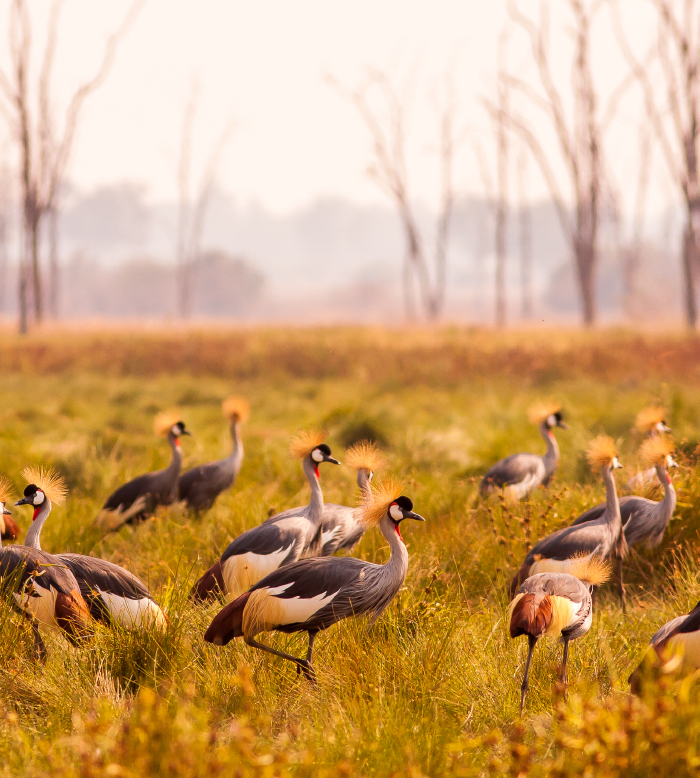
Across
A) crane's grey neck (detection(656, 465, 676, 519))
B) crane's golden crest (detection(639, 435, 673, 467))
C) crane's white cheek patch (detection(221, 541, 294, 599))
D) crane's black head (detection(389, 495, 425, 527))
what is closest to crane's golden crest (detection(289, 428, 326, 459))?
crane's white cheek patch (detection(221, 541, 294, 599))

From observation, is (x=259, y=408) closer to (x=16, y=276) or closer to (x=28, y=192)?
(x=28, y=192)

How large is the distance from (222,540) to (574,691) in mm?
2980

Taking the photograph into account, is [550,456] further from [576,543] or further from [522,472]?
[576,543]

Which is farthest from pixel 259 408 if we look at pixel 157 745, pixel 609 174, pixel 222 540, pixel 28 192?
pixel 609 174

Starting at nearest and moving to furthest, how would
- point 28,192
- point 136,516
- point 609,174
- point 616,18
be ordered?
point 136,516 < point 616,18 < point 28,192 < point 609,174

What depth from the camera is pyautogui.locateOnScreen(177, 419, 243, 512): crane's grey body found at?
665 centimetres

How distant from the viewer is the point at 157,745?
2416 millimetres

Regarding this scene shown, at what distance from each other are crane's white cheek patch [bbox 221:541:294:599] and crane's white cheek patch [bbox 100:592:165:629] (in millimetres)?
706

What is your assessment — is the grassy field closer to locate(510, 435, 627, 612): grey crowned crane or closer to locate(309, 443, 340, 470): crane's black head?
locate(510, 435, 627, 612): grey crowned crane

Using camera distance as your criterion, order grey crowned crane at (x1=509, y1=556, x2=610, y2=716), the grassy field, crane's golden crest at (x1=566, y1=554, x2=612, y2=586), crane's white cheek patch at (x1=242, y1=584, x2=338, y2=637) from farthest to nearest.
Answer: crane's golden crest at (x1=566, y1=554, x2=612, y2=586) → crane's white cheek patch at (x1=242, y1=584, x2=338, y2=637) → grey crowned crane at (x1=509, y1=556, x2=610, y2=716) → the grassy field

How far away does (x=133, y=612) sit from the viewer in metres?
3.85

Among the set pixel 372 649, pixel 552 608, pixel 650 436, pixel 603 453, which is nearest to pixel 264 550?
pixel 372 649

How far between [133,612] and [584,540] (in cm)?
260

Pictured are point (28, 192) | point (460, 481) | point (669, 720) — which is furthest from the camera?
point (28, 192)
